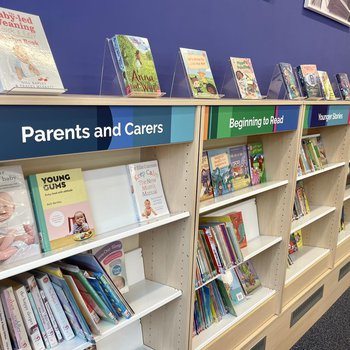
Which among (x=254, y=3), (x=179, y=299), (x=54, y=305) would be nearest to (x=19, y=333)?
(x=54, y=305)

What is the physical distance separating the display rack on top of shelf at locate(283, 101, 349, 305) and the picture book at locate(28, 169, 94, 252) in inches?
69.7

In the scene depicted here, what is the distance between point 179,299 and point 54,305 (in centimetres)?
62

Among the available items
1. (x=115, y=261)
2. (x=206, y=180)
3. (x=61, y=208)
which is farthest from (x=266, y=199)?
(x=61, y=208)

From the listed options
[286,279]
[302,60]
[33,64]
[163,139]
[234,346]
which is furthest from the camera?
[302,60]

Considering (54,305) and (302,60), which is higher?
(302,60)

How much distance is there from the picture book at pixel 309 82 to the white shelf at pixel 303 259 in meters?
1.23

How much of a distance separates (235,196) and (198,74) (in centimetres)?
65

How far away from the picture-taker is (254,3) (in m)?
2.43

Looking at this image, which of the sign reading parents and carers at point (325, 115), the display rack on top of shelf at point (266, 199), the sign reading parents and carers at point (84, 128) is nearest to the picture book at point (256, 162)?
the display rack on top of shelf at point (266, 199)

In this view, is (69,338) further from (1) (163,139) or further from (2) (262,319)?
(2) (262,319)

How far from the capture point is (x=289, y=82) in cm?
235

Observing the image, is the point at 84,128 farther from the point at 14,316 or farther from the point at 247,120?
the point at 247,120

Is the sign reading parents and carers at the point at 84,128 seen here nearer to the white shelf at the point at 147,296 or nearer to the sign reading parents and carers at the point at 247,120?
the sign reading parents and carers at the point at 247,120

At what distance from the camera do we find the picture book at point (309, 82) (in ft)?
8.16
